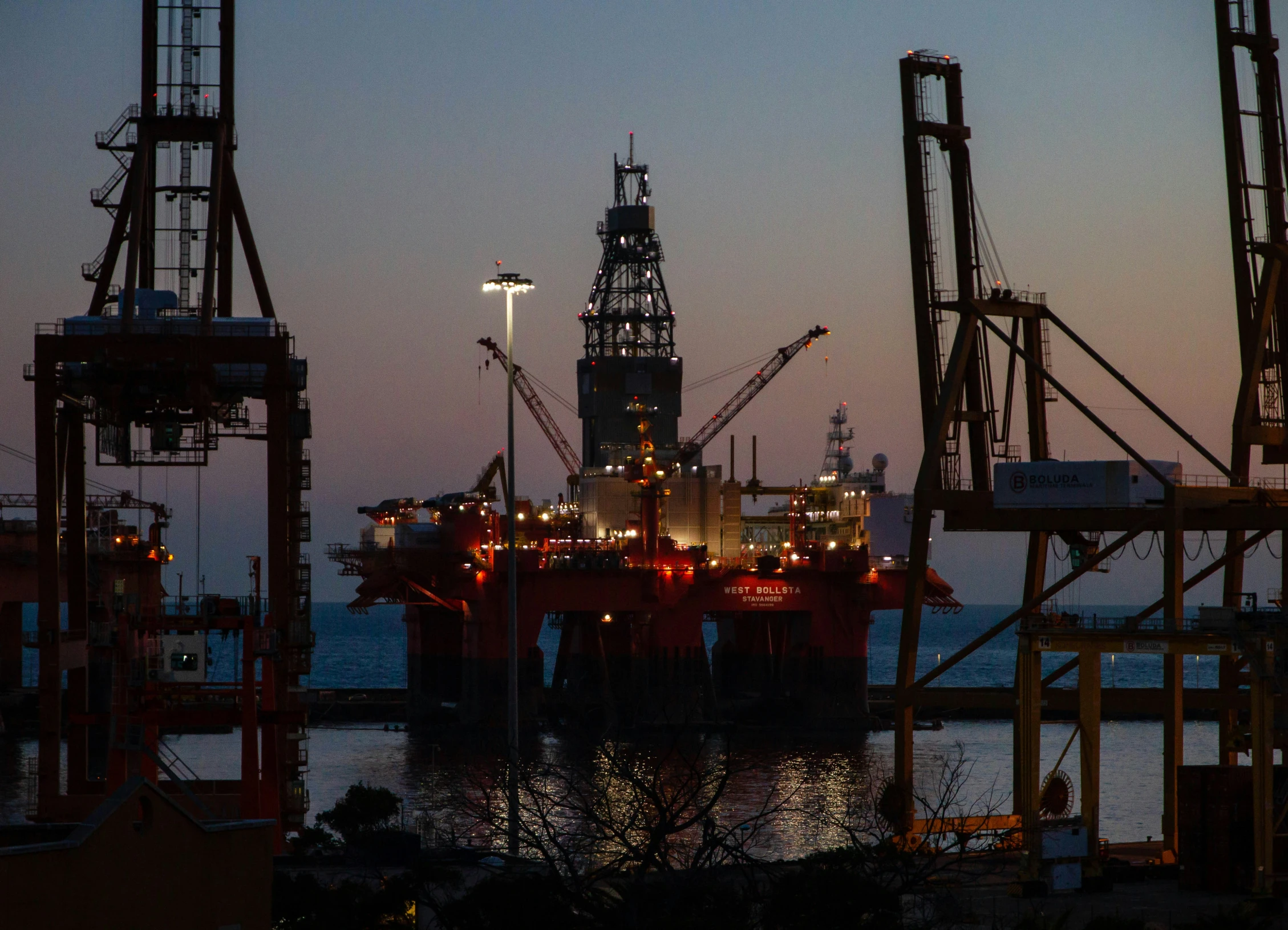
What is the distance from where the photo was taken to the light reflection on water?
59.1m

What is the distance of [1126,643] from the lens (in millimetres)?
38656

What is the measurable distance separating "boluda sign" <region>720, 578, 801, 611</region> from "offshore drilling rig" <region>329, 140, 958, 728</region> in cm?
6

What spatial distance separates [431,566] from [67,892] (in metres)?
64.7

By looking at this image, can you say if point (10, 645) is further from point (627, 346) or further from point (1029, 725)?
point (1029, 725)

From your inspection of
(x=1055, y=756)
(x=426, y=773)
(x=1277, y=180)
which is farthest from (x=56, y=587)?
(x=1055, y=756)

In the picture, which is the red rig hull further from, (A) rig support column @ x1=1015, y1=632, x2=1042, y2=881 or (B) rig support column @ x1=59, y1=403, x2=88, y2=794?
(A) rig support column @ x1=1015, y1=632, x2=1042, y2=881

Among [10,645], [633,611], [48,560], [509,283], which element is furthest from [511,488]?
[10,645]

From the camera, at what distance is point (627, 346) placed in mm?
98438

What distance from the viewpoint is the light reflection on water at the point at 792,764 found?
59.1 metres

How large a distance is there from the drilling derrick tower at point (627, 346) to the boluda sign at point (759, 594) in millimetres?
15463

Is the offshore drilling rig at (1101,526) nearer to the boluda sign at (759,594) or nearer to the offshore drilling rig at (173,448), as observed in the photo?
the offshore drilling rig at (173,448)

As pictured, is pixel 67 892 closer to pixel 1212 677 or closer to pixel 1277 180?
pixel 1277 180

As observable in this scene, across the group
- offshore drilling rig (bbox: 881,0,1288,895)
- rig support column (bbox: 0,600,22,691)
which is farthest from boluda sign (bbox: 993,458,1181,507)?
rig support column (bbox: 0,600,22,691)

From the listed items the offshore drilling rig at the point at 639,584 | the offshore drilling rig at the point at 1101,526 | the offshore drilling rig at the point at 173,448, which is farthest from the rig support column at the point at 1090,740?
the offshore drilling rig at the point at 639,584
